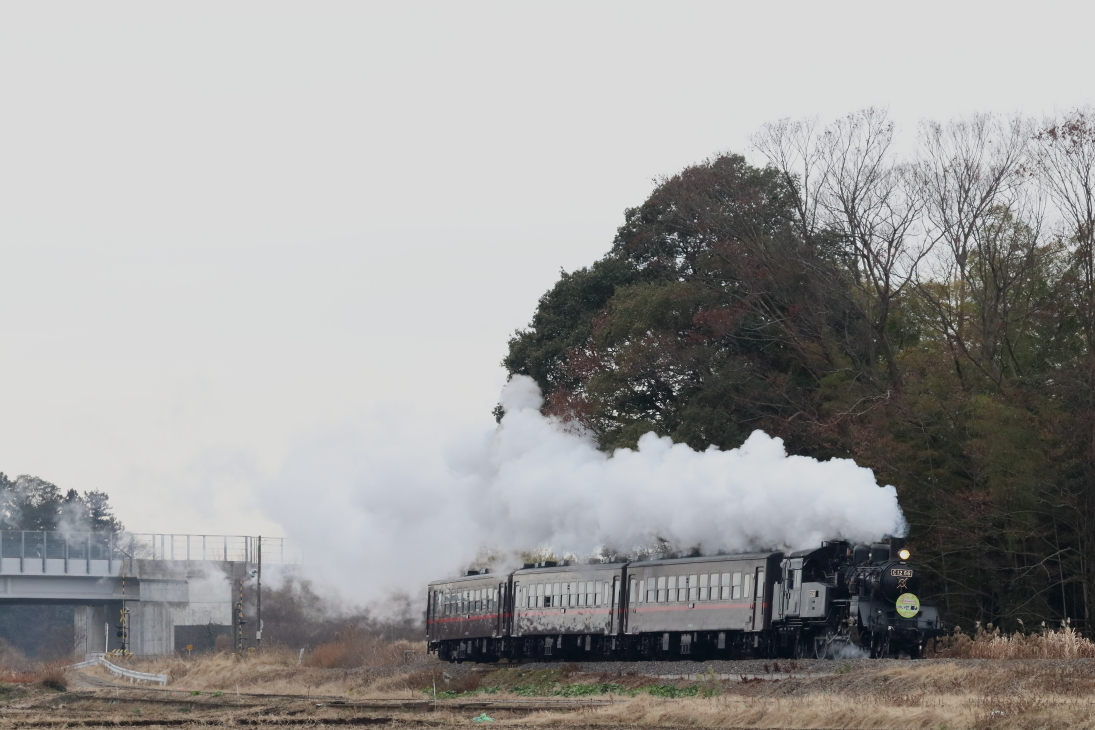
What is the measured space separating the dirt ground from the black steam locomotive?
161 cm

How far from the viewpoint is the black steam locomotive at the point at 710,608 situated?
105 feet

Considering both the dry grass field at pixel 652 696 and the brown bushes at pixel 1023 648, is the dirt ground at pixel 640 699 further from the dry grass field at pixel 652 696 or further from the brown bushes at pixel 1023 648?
the brown bushes at pixel 1023 648

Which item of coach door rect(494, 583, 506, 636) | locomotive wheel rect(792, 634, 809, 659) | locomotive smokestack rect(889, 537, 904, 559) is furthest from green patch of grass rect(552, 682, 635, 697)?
coach door rect(494, 583, 506, 636)

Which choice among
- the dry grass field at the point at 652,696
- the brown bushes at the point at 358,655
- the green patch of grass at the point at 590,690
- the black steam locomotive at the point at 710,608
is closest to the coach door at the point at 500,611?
the black steam locomotive at the point at 710,608

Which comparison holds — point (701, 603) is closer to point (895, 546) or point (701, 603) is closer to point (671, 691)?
point (895, 546)

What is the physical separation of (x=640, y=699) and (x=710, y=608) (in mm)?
9116

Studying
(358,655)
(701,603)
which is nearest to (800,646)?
(701,603)

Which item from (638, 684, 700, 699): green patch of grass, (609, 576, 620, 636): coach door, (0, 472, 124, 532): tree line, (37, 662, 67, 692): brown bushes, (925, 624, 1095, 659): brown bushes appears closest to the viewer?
(638, 684, 700, 699): green patch of grass

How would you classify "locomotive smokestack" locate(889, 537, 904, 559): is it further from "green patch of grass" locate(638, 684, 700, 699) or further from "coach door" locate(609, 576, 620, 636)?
"coach door" locate(609, 576, 620, 636)

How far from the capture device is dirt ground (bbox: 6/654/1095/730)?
2138 centimetres

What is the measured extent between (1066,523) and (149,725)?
2540 cm

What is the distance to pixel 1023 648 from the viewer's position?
31.5 metres

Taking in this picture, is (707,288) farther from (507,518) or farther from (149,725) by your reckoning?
(149,725)

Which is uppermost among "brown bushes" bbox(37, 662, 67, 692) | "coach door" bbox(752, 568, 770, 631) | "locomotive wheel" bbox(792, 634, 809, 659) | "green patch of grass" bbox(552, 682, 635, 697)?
"coach door" bbox(752, 568, 770, 631)
